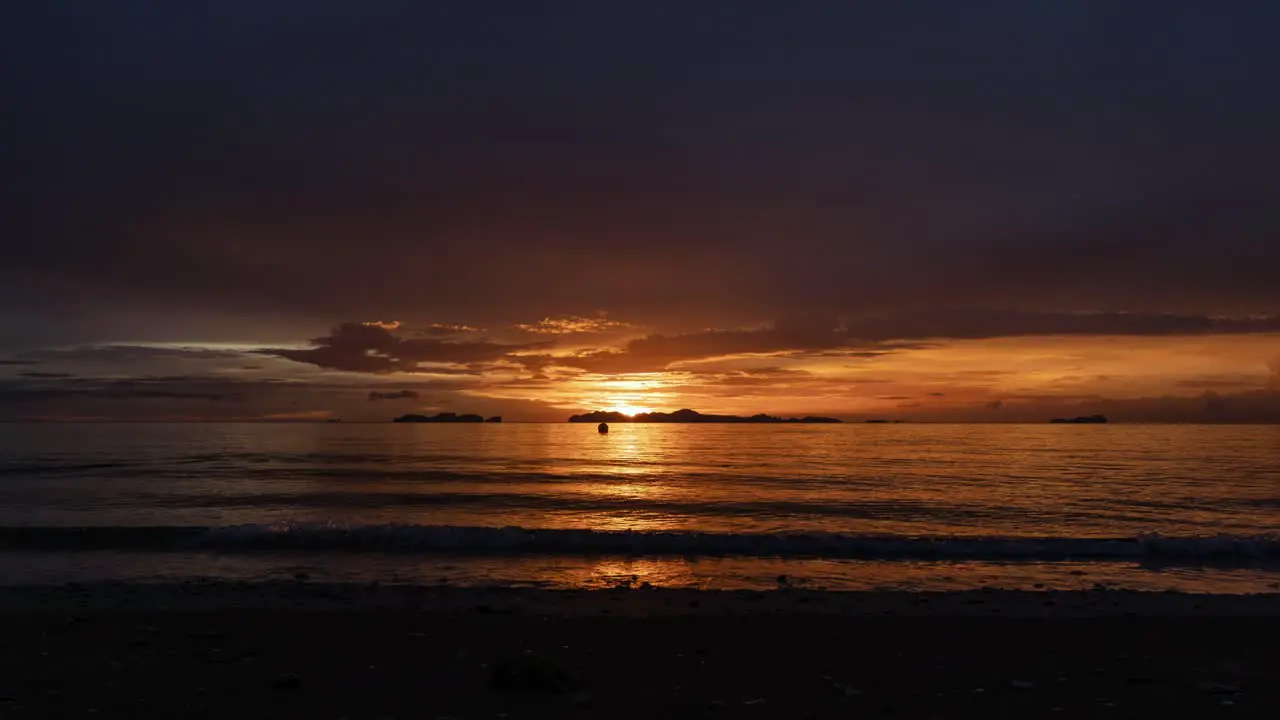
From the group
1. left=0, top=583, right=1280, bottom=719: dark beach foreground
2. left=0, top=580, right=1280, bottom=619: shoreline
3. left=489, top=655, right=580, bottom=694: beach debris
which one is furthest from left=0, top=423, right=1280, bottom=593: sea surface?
left=489, top=655, right=580, bottom=694: beach debris

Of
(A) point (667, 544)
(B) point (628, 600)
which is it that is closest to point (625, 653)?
(B) point (628, 600)

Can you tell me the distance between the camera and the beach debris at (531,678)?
9727mm

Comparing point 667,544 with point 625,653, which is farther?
point 667,544

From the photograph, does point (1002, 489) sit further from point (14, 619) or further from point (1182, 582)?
point (14, 619)

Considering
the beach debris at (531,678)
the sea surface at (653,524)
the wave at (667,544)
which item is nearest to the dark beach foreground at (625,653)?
the beach debris at (531,678)

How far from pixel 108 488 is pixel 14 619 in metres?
34.2

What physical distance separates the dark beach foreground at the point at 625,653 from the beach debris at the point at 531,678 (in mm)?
23

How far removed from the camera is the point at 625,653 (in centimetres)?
1173

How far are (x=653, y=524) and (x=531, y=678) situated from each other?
2106cm

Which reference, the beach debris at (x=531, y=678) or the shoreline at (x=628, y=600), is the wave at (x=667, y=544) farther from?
the beach debris at (x=531, y=678)

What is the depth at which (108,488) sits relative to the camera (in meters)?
42.6

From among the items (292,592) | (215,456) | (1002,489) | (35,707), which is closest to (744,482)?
(1002,489)

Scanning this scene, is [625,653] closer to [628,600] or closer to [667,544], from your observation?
[628,600]

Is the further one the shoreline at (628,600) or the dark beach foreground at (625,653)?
the shoreline at (628,600)
